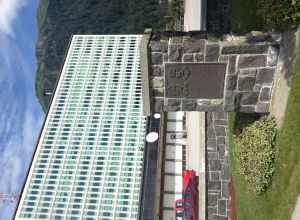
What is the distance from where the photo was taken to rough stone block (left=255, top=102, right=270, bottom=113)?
15367 millimetres

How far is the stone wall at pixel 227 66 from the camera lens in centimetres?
1439

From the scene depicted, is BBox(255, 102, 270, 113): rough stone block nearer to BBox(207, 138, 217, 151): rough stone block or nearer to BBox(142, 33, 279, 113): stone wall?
BBox(142, 33, 279, 113): stone wall

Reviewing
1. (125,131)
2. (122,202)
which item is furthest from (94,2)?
(122,202)

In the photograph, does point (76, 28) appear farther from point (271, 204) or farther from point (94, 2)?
point (271, 204)

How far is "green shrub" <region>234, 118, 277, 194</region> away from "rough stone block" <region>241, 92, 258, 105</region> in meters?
1.02

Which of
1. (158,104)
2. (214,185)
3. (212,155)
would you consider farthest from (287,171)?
(212,155)

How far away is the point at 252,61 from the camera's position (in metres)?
14.5

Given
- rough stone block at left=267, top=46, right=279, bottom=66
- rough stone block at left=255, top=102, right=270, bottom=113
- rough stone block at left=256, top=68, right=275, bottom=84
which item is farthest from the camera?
rough stone block at left=255, top=102, right=270, bottom=113

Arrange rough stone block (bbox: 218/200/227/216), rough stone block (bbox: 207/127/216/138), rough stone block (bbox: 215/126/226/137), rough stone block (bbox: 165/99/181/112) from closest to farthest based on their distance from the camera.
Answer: rough stone block (bbox: 165/99/181/112) < rough stone block (bbox: 218/200/227/216) < rough stone block (bbox: 215/126/226/137) < rough stone block (bbox: 207/127/216/138)

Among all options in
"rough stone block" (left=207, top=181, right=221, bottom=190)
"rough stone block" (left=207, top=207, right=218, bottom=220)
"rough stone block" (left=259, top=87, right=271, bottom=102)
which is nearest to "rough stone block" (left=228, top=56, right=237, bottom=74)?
"rough stone block" (left=259, top=87, right=271, bottom=102)

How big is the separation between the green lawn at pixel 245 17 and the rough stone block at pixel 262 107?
399cm

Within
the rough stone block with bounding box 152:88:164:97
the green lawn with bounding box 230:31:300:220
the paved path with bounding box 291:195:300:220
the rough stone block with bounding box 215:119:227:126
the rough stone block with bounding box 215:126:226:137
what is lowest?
the paved path with bounding box 291:195:300:220

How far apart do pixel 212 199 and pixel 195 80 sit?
8.35 metres

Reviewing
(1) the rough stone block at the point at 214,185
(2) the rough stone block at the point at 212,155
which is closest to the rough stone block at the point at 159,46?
(2) the rough stone block at the point at 212,155
